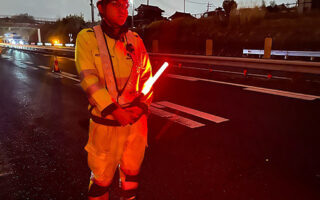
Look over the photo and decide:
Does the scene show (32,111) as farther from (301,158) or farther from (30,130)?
(301,158)

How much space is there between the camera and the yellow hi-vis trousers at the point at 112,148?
6.54ft

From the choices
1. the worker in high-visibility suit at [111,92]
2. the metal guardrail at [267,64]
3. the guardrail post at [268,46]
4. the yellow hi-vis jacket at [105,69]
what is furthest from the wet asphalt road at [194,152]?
the guardrail post at [268,46]

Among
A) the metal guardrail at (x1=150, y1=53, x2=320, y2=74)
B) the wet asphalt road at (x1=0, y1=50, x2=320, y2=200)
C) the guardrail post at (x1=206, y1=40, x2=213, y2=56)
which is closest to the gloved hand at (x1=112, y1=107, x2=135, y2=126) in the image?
the wet asphalt road at (x1=0, y1=50, x2=320, y2=200)

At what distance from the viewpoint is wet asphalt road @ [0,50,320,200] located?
9.84 feet

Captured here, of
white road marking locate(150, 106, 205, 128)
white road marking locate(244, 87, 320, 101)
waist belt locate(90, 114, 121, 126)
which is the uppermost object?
waist belt locate(90, 114, 121, 126)

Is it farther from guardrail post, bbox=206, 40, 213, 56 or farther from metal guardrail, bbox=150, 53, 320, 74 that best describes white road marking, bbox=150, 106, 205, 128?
guardrail post, bbox=206, 40, 213, 56

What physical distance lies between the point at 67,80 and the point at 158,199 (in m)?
9.59

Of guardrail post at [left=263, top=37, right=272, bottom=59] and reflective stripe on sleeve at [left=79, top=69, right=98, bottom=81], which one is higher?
guardrail post at [left=263, top=37, right=272, bottom=59]

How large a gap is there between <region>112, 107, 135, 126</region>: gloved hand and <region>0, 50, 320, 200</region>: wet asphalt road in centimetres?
130

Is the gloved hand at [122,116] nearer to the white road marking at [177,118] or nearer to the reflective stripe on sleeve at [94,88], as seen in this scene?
the reflective stripe on sleeve at [94,88]

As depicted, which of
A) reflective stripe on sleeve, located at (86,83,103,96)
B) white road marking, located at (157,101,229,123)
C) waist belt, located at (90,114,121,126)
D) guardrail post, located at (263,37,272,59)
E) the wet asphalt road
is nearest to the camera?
reflective stripe on sleeve, located at (86,83,103,96)

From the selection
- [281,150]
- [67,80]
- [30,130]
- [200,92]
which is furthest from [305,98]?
[67,80]

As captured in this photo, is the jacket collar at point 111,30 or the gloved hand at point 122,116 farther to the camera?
the jacket collar at point 111,30

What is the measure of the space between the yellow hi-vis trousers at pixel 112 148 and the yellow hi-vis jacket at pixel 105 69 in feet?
0.48
